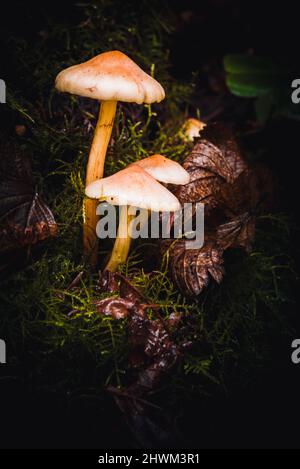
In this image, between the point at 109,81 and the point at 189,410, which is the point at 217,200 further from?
the point at 189,410

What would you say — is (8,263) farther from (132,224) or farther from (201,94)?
(201,94)

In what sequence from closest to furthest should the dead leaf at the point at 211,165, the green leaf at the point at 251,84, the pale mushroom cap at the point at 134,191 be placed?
the pale mushroom cap at the point at 134,191 → the dead leaf at the point at 211,165 → the green leaf at the point at 251,84

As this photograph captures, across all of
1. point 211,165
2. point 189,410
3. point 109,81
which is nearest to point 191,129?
point 211,165

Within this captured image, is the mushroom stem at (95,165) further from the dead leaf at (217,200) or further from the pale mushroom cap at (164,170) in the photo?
the dead leaf at (217,200)

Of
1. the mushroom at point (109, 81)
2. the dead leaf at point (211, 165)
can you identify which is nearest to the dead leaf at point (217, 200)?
the dead leaf at point (211, 165)

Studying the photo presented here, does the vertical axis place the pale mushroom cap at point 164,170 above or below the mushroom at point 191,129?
below

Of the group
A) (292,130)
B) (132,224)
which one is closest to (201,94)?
(292,130)

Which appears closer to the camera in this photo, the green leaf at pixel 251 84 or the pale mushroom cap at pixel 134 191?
the pale mushroom cap at pixel 134 191
